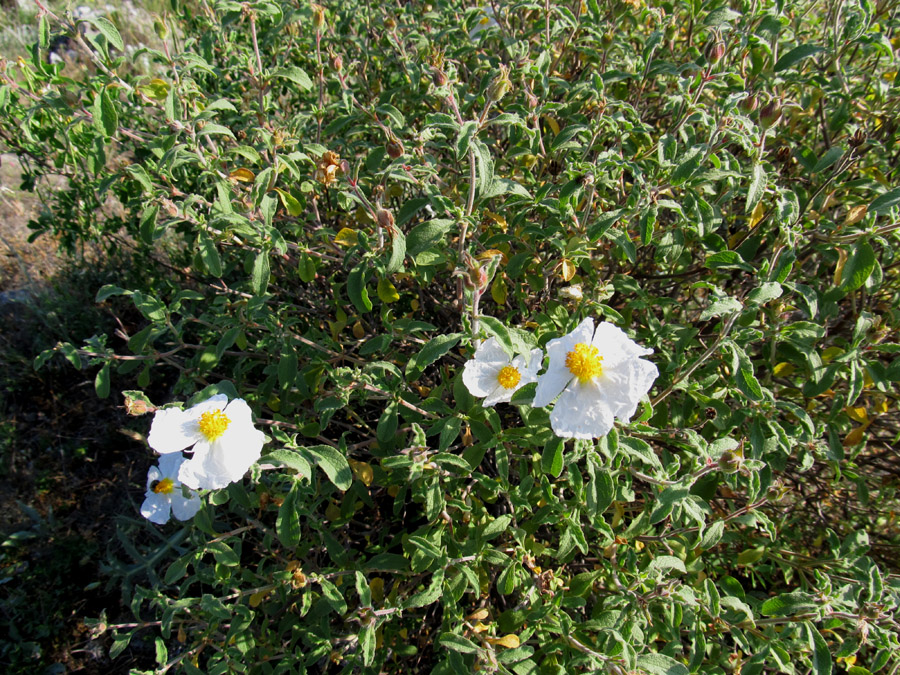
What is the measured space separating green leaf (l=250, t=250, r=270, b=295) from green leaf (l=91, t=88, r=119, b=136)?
53 cm

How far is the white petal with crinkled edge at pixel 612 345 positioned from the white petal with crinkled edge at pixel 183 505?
4.34 feet

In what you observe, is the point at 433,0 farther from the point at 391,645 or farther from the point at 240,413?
the point at 391,645

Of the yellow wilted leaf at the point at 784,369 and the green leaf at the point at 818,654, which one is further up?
the yellow wilted leaf at the point at 784,369

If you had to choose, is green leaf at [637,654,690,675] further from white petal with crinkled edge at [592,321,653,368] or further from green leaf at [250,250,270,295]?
green leaf at [250,250,270,295]

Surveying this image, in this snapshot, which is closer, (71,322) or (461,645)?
(461,645)

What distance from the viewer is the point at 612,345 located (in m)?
1.52

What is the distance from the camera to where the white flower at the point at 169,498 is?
194cm

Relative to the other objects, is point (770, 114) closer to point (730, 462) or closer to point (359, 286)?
point (730, 462)

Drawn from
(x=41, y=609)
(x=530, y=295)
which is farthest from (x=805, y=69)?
(x=41, y=609)

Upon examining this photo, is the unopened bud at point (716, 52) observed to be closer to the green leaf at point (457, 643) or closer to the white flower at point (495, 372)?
the white flower at point (495, 372)

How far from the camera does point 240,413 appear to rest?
5.38 ft

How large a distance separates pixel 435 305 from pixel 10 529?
2.38 m

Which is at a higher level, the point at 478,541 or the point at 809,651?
the point at 478,541

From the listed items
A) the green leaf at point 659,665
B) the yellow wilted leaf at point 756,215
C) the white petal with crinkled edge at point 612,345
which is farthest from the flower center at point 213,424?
the yellow wilted leaf at point 756,215
